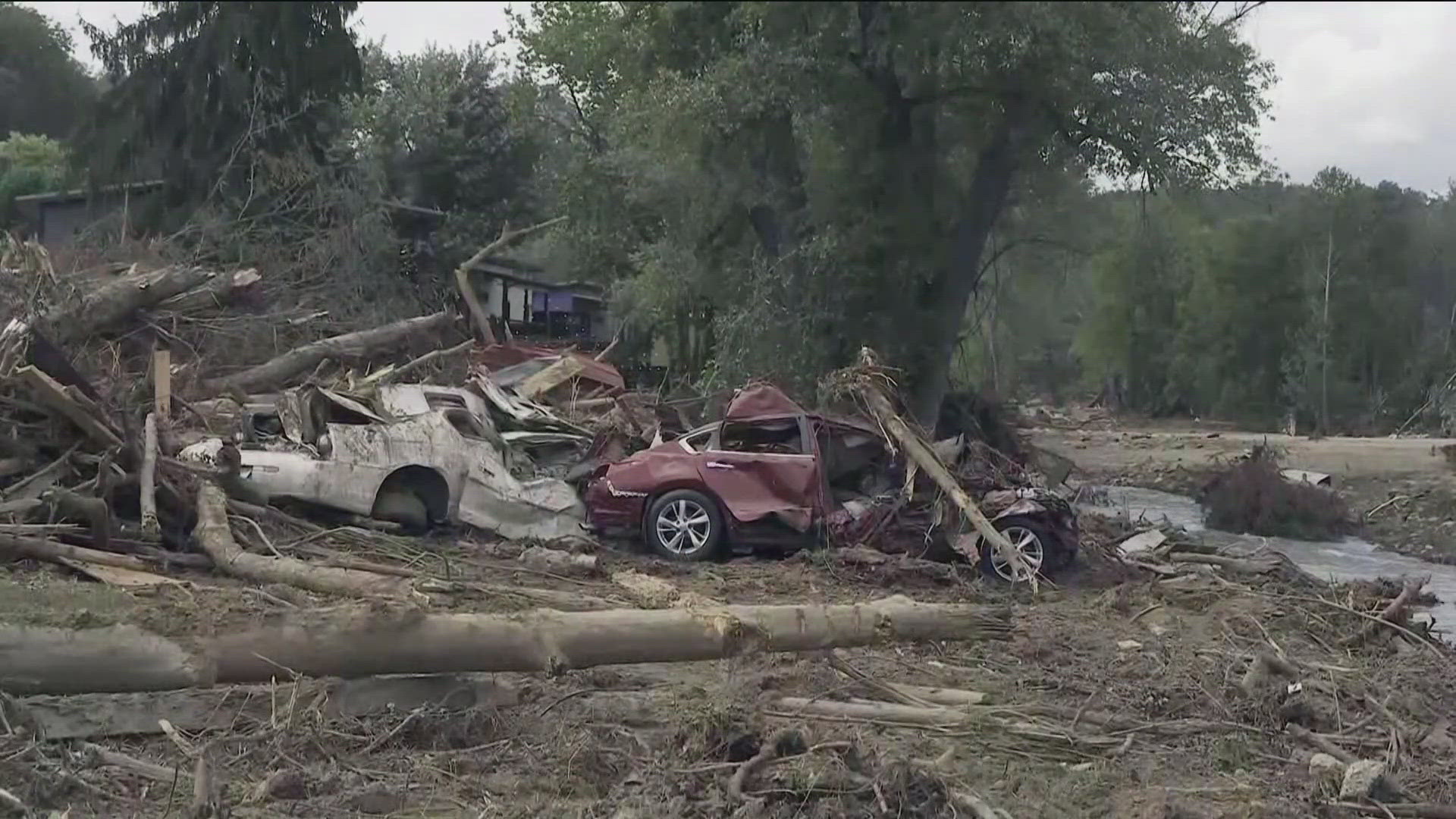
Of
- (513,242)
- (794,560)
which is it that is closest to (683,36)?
(794,560)

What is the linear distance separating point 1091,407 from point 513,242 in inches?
1272

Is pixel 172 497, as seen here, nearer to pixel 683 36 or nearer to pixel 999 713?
pixel 999 713

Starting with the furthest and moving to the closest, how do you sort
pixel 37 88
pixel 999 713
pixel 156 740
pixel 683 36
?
pixel 37 88 → pixel 683 36 → pixel 999 713 → pixel 156 740

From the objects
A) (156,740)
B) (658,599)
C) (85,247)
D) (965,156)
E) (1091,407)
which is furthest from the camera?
(1091,407)

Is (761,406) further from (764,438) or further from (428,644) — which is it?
(428,644)

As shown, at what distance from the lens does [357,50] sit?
23.8 m

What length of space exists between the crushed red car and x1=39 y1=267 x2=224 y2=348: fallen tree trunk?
5.74m

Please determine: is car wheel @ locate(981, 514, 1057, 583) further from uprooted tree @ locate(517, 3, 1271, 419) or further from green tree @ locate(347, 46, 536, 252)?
green tree @ locate(347, 46, 536, 252)

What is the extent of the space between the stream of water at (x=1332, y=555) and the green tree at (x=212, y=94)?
39.8 feet

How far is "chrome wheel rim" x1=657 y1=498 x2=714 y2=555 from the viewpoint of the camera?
12492 millimetres

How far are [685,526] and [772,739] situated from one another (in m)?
6.60

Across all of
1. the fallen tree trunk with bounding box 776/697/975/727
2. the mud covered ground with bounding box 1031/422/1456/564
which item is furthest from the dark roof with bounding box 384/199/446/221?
the fallen tree trunk with bounding box 776/697/975/727

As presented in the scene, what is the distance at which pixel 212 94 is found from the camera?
2302cm

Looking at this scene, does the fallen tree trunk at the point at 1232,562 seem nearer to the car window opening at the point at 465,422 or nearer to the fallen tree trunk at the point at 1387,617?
the fallen tree trunk at the point at 1387,617
